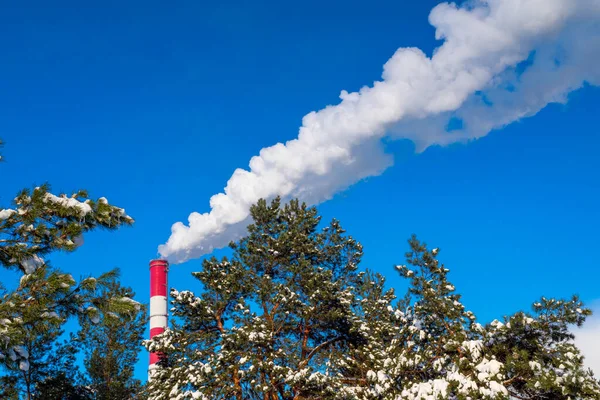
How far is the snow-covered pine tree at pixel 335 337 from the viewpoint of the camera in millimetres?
15898

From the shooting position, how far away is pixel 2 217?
8500mm

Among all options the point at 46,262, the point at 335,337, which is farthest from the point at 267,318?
the point at 46,262

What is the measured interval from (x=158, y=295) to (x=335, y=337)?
25.6 metres

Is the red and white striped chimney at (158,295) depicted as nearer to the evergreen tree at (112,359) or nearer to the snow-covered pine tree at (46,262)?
the evergreen tree at (112,359)

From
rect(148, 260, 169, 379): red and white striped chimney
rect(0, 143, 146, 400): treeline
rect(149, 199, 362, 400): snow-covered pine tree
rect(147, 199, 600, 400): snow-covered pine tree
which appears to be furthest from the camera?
rect(148, 260, 169, 379): red and white striped chimney

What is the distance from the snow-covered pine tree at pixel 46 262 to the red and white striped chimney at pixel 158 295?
121 feet

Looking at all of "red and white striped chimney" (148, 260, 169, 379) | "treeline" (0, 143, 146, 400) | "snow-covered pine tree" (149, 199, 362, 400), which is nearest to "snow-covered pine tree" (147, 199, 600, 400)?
"snow-covered pine tree" (149, 199, 362, 400)

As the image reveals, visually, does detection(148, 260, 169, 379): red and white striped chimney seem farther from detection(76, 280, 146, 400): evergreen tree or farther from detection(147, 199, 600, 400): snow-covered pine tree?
detection(147, 199, 600, 400): snow-covered pine tree

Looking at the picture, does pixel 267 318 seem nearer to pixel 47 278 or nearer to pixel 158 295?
pixel 47 278

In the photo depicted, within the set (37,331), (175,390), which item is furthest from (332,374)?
(37,331)

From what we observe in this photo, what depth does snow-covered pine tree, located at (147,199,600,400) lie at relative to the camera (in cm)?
1590

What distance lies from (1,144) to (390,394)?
520 inches

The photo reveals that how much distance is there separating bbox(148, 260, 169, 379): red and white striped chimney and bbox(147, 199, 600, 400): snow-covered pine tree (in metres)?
21.3

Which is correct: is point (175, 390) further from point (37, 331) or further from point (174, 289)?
point (37, 331)
